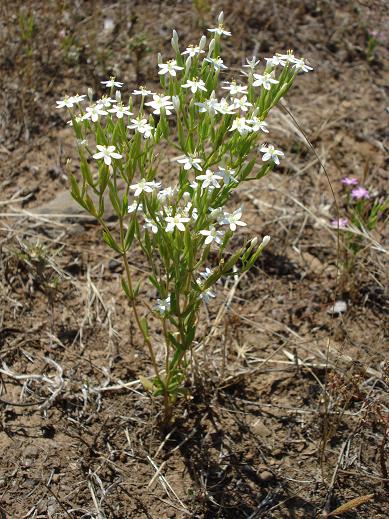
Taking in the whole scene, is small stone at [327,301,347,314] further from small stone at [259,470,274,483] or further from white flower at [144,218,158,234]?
white flower at [144,218,158,234]

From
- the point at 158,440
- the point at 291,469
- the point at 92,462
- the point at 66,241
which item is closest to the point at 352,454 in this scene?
the point at 291,469

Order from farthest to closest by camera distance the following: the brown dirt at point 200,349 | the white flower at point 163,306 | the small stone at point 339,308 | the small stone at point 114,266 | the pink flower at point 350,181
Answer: the pink flower at point 350,181
the small stone at point 114,266
the small stone at point 339,308
the brown dirt at point 200,349
the white flower at point 163,306

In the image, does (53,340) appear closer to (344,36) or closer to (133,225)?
(133,225)

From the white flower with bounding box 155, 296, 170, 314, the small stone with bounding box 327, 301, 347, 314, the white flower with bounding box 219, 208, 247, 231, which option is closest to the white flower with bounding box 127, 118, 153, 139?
the white flower with bounding box 219, 208, 247, 231

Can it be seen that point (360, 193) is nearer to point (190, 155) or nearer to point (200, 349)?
point (200, 349)

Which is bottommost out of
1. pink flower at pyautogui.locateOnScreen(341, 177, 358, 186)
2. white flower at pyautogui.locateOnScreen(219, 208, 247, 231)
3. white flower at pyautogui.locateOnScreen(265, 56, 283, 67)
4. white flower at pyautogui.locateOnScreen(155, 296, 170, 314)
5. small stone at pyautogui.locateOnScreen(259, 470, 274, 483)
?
small stone at pyautogui.locateOnScreen(259, 470, 274, 483)

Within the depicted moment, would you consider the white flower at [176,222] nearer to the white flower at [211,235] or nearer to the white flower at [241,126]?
the white flower at [211,235]

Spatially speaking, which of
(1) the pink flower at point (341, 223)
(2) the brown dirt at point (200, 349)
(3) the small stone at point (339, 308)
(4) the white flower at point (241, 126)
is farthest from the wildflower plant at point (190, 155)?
(1) the pink flower at point (341, 223)

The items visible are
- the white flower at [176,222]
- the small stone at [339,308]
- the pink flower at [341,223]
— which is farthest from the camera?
the pink flower at [341,223]
